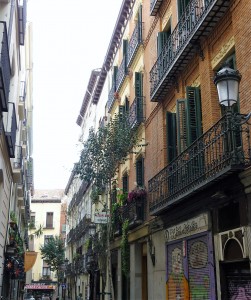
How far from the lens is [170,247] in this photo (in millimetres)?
13625

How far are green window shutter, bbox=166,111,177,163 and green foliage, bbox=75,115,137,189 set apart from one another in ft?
4.94

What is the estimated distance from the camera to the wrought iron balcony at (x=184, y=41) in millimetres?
10988

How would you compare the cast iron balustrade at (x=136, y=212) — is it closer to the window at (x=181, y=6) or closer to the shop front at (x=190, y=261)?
the shop front at (x=190, y=261)

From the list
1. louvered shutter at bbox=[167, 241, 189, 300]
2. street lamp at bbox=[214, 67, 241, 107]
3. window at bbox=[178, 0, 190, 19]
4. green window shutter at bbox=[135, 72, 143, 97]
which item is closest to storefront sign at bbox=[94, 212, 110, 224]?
louvered shutter at bbox=[167, 241, 189, 300]

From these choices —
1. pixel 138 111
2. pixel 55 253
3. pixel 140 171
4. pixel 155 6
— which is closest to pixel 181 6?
pixel 155 6

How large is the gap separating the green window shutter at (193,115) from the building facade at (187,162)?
0.03 m

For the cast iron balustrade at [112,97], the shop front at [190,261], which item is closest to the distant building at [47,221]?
the cast iron balustrade at [112,97]

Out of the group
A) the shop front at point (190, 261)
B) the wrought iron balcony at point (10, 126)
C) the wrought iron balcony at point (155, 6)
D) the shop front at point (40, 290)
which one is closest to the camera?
the shop front at point (190, 261)

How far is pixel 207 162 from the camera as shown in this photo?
10.2 metres

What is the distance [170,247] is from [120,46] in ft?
45.5

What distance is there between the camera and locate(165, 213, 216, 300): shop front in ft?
35.4

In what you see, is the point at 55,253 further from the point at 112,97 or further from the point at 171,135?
the point at 171,135

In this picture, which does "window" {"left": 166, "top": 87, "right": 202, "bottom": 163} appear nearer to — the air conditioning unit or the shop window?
the shop window

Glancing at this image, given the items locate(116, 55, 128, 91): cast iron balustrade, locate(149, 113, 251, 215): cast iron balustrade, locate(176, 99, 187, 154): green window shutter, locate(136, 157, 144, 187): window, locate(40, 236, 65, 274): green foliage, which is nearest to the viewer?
locate(149, 113, 251, 215): cast iron balustrade
